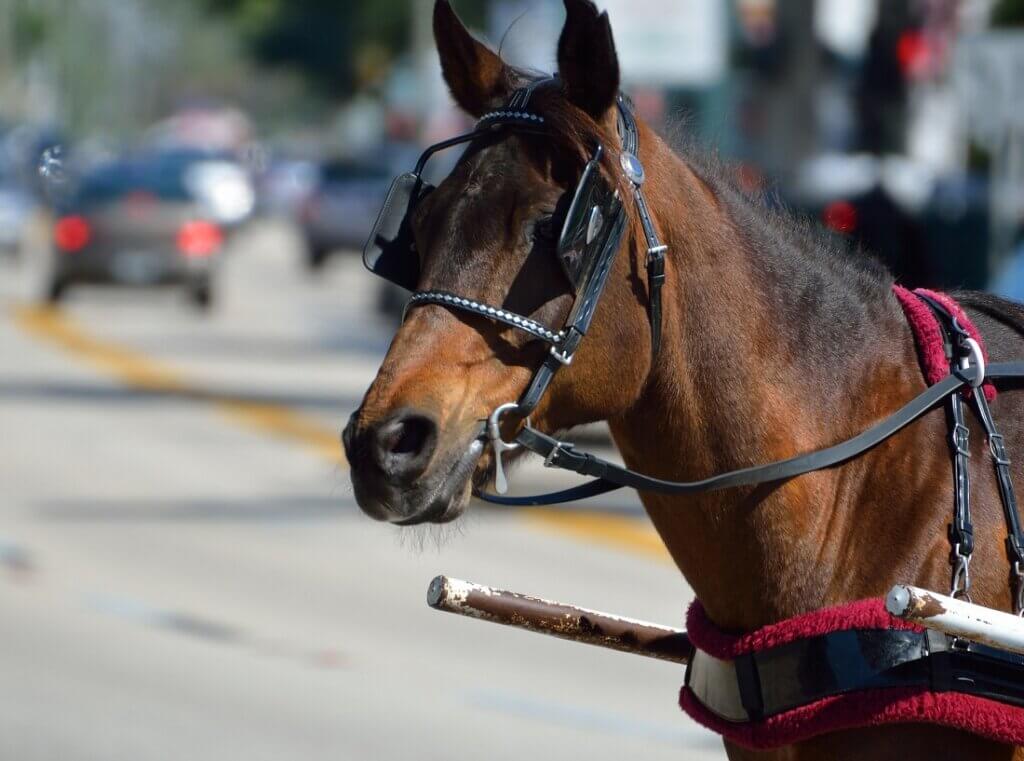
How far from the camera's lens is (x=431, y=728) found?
657 cm

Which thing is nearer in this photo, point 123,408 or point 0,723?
point 0,723

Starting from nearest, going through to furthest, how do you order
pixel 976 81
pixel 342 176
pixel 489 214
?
pixel 489 214, pixel 976 81, pixel 342 176

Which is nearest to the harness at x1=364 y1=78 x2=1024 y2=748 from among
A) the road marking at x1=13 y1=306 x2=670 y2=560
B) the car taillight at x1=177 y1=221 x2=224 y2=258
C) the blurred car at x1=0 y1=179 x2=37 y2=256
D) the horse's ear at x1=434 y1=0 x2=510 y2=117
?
the horse's ear at x1=434 y1=0 x2=510 y2=117

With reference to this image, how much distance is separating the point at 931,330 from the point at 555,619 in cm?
91

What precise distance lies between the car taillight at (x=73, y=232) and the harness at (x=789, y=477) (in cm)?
2102

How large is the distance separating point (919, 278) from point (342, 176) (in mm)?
20142

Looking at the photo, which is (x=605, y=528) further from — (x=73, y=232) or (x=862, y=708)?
(x=73, y=232)

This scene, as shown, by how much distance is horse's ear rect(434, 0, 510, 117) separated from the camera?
310cm

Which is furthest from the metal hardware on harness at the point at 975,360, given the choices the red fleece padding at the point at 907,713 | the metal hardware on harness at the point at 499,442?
the metal hardware on harness at the point at 499,442

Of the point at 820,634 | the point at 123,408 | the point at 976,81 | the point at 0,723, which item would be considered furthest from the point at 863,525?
the point at 123,408

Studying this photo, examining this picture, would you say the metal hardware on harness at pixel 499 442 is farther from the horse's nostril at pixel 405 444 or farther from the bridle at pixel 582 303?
the horse's nostril at pixel 405 444

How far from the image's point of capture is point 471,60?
3111mm

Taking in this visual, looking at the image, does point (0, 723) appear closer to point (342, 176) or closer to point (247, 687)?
point (247, 687)

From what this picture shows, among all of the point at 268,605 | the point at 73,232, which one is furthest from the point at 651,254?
the point at 73,232
